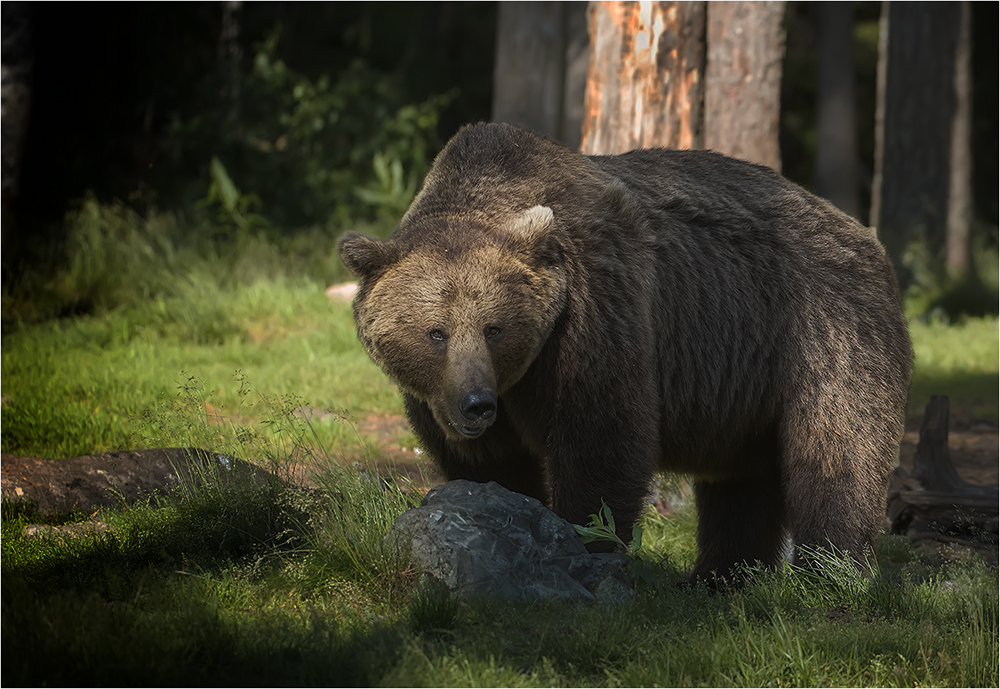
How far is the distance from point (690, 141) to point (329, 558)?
15.1 ft

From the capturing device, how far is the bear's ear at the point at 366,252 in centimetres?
432

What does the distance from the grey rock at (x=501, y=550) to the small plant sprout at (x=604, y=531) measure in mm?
56

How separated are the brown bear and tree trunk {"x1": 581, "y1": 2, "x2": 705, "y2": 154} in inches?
86.6

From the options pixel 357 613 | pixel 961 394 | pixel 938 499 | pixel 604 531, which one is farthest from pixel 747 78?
pixel 357 613

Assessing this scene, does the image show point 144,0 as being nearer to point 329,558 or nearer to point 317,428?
point 317,428

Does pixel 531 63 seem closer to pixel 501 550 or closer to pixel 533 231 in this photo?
pixel 533 231

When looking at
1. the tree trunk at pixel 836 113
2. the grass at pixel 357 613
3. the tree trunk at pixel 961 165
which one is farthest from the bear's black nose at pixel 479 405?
the tree trunk at pixel 836 113

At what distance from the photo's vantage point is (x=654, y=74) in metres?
7.50

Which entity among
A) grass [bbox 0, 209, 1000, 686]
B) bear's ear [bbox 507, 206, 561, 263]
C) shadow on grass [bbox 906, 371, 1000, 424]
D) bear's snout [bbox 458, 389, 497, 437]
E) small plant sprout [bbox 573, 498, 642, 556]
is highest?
bear's ear [bbox 507, 206, 561, 263]

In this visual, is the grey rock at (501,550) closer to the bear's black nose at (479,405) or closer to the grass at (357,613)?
the grass at (357,613)

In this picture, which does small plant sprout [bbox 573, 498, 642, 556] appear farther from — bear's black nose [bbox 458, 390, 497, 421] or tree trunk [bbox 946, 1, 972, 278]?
tree trunk [bbox 946, 1, 972, 278]

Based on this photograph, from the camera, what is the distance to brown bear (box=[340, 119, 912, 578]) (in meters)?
4.23

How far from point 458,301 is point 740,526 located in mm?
2236

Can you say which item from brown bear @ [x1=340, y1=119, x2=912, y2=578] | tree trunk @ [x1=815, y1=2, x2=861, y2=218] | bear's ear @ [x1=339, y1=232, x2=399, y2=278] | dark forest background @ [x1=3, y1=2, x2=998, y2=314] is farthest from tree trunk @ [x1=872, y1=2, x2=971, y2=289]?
bear's ear @ [x1=339, y1=232, x2=399, y2=278]
